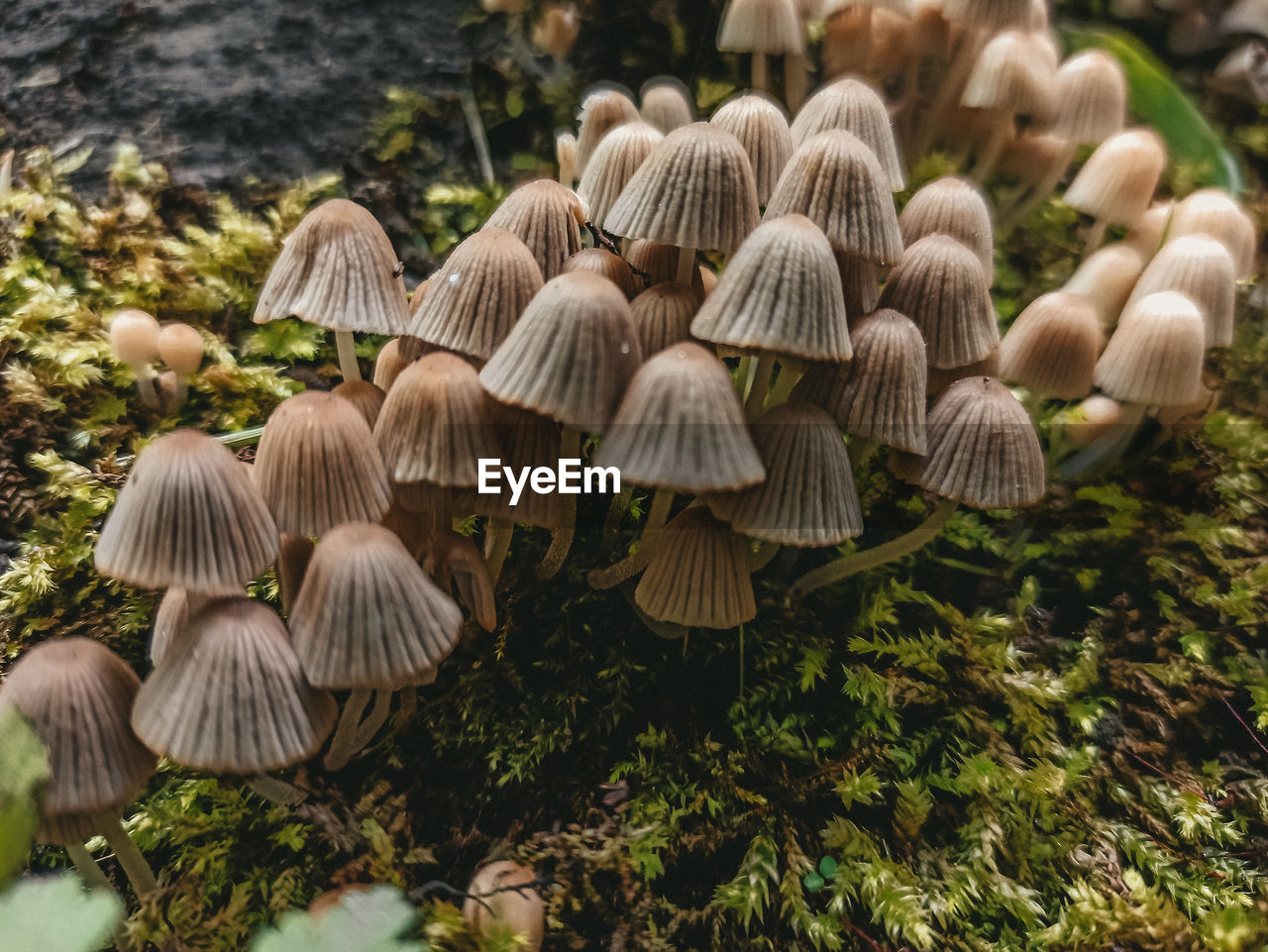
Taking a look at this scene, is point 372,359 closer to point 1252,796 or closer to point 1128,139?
point 1128,139

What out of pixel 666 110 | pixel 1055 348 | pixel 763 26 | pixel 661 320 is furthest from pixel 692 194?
pixel 763 26

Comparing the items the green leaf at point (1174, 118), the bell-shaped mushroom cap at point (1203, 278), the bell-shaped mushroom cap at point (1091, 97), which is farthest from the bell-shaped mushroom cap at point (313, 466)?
the green leaf at point (1174, 118)

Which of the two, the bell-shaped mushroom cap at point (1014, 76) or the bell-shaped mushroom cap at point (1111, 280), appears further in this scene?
the bell-shaped mushroom cap at point (1014, 76)

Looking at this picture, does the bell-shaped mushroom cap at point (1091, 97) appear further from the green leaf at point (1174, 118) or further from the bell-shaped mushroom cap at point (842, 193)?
the bell-shaped mushroom cap at point (842, 193)

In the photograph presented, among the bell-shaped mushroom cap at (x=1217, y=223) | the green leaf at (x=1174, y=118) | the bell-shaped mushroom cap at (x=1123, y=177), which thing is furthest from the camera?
the green leaf at (x=1174, y=118)

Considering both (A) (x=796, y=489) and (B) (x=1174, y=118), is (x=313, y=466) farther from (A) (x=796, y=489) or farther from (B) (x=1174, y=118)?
(B) (x=1174, y=118)

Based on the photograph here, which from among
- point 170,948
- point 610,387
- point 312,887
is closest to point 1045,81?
point 610,387
